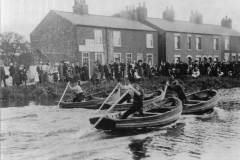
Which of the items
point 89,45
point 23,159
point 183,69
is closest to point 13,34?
point 89,45

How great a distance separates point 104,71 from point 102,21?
376 inches

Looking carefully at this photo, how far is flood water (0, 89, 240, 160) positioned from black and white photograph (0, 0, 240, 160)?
0.10 ft

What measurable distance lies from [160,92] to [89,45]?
12318mm

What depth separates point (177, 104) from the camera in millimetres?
13273

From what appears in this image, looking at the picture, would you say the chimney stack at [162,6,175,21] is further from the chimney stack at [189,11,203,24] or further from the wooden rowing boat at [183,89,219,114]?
the wooden rowing boat at [183,89,219,114]

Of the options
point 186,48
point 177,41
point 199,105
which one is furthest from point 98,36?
point 199,105

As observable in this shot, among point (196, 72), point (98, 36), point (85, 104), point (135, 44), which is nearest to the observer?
point (85, 104)

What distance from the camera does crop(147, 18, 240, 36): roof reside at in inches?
1403

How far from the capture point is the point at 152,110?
13.4 metres

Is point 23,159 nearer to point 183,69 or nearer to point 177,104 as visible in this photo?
point 177,104

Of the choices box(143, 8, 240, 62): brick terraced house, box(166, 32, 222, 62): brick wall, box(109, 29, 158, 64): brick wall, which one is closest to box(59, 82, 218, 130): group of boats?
box(109, 29, 158, 64): brick wall

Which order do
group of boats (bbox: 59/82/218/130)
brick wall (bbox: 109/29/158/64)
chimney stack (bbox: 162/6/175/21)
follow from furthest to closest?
chimney stack (bbox: 162/6/175/21) → brick wall (bbox: 109/29/158/64) → group of boats (bbox: 59/82/218/130)

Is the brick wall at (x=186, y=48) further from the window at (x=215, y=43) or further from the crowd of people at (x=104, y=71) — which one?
the crowd of people at (x=104, y=71)

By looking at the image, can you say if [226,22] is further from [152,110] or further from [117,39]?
[152,110]
